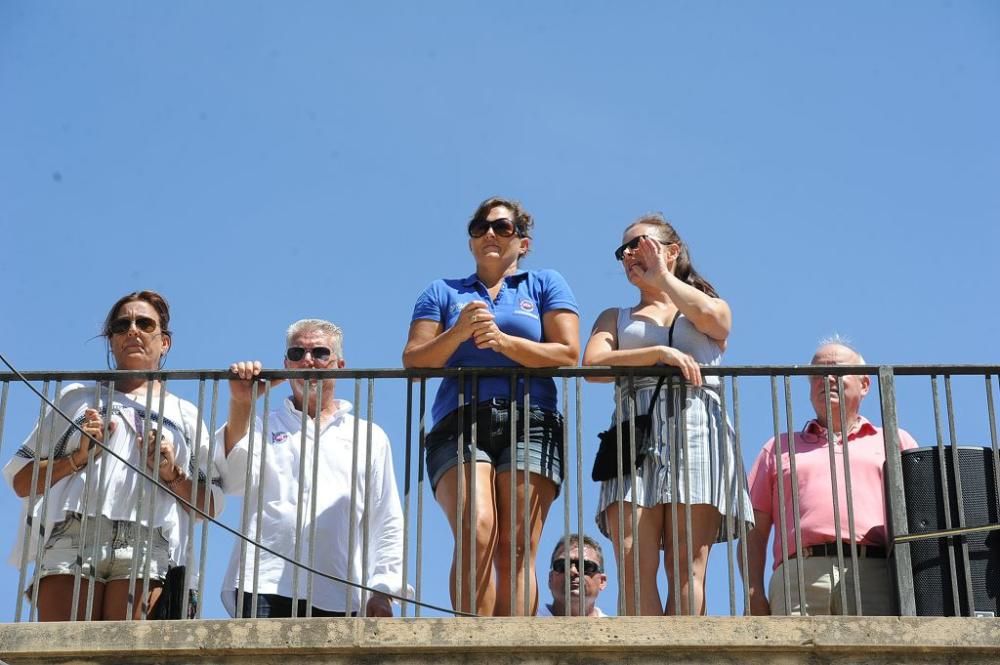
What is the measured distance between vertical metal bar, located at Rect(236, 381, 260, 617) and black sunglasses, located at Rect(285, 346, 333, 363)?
40 cm

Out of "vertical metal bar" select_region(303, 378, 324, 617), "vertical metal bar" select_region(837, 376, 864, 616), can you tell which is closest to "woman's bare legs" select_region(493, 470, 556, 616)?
"vertical metal bar" select_region(303, 378, 324, 617)

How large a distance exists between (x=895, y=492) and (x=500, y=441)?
5.76ft

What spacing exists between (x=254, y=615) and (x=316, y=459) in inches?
28.8

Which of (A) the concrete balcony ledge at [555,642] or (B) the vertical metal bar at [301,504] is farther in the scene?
(B) the vertical metal bar at [301,504]

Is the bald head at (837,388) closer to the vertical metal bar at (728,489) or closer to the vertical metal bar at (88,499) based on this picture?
the vertical metal bar at (728,489)

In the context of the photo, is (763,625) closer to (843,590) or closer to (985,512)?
(843,590)

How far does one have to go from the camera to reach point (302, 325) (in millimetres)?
8438

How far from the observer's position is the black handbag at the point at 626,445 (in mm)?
7664

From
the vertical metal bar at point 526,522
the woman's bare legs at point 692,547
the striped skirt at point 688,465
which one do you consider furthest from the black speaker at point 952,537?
the vertical metal bar at point 526,522

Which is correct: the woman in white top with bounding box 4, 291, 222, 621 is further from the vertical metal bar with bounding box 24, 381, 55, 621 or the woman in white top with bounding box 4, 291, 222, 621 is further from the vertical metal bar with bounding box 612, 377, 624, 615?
the vertical metal bar with bounding box 612, 377, 624, 615

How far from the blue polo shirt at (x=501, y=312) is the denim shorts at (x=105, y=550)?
1.39 m

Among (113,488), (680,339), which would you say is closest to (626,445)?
(680,339)

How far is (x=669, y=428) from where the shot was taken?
762 centimetres

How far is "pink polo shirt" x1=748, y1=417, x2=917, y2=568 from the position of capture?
25.7 ft
